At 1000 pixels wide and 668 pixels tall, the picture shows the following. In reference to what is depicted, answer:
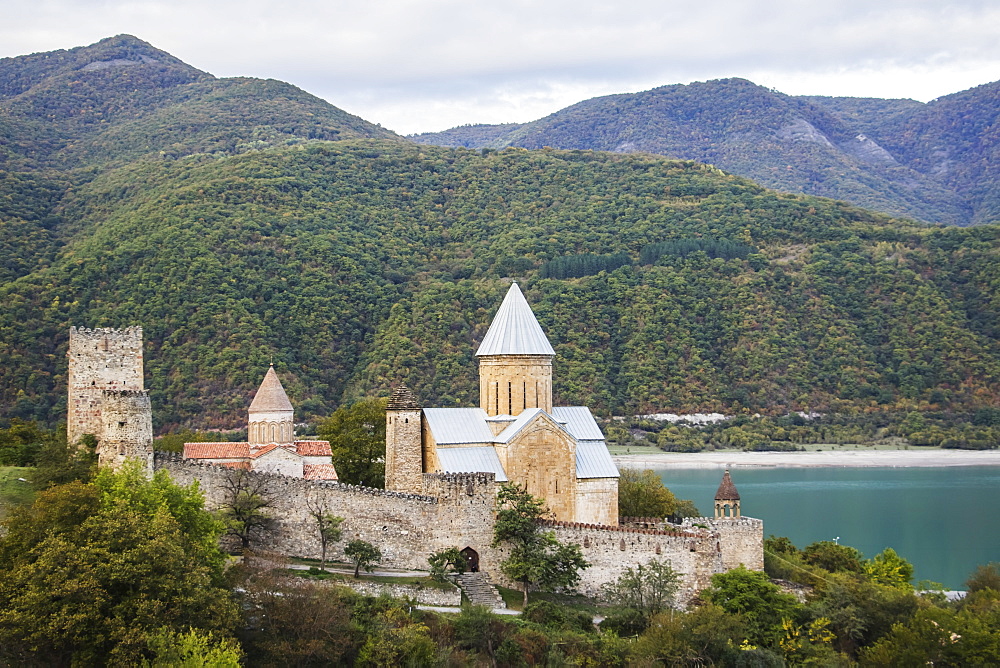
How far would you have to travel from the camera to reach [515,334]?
27625 millimetres

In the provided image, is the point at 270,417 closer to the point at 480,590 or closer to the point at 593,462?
the point at 593,462

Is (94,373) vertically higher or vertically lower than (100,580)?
higher

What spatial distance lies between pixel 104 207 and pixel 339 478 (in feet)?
170

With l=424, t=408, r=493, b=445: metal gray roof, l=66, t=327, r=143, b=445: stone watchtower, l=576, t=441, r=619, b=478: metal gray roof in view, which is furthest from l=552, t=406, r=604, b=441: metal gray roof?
l=66, t=327, r=143, b=445: stone watchtower

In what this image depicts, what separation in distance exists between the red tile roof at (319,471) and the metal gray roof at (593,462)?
632 cm

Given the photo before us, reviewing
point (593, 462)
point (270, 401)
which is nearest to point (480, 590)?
point (593, 462)

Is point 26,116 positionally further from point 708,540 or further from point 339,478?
point 708,540

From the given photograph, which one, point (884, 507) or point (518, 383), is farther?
point (884, 507)

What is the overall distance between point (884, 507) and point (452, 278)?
3811 centimetres

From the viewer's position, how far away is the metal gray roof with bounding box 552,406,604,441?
27766mm

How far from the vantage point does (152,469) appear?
2050 cm

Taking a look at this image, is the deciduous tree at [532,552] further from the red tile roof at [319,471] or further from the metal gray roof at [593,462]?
the red tile roof at [319,471]

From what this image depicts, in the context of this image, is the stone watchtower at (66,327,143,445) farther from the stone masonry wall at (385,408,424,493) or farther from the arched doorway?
the arched doorway

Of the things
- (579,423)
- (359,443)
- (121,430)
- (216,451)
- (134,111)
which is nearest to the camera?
(121,430)
